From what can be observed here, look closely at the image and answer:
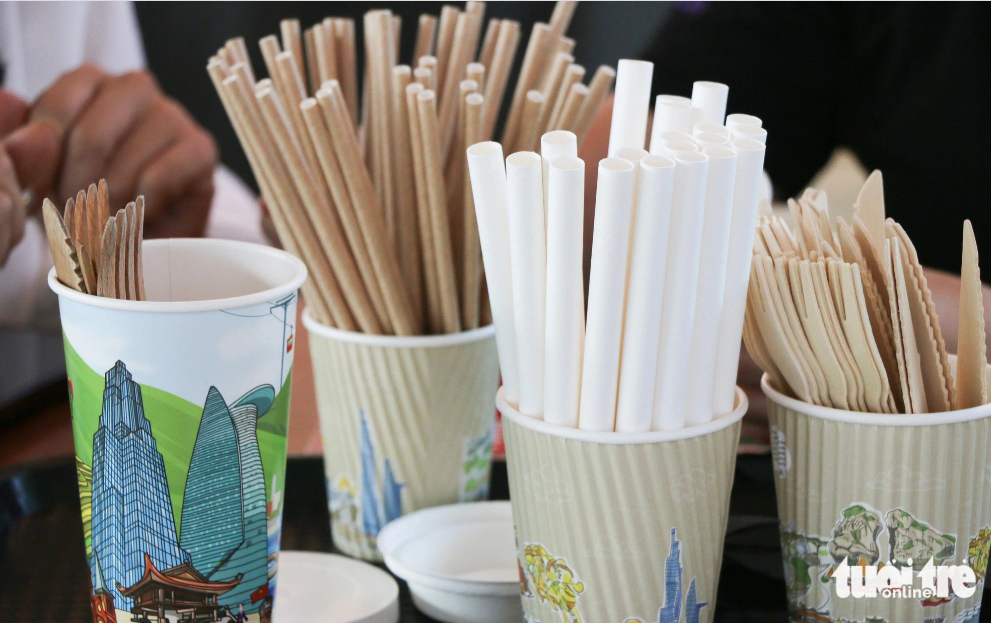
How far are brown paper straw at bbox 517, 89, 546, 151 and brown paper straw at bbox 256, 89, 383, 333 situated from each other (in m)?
0.08

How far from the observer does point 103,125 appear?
24.6 inches

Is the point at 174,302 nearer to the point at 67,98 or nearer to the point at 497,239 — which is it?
the point at 497,239

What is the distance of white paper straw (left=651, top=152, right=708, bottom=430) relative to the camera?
240mm

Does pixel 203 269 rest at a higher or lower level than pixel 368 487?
higher

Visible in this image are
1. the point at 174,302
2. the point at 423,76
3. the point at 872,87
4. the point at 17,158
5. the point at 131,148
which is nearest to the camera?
the point at 174,302

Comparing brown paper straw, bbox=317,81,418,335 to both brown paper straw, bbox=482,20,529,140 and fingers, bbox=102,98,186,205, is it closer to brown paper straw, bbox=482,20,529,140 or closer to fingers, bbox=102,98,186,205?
brown paper straw, bbox=482,20,529,140

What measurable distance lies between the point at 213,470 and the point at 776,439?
18cm

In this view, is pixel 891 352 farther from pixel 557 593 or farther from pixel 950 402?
pixel 557 593

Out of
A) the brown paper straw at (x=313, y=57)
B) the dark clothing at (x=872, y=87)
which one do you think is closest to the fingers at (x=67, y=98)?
the brown paper straw at (x=313, y=57)

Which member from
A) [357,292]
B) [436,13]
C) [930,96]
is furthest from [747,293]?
[436,13]

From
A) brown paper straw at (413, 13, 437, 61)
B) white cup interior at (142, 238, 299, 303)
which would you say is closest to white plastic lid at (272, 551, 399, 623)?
white cup interior at (142, 238, 299, 303)

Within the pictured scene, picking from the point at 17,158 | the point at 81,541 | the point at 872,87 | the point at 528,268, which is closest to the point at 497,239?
the point at 528,268

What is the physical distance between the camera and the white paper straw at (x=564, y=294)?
0.80ft

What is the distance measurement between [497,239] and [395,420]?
0.42 feet
